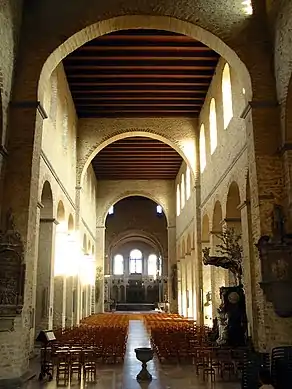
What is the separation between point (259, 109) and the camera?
37.5ft

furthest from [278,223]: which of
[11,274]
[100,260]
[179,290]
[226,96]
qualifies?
[100,260]

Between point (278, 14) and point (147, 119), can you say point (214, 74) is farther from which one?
point (278, 14)

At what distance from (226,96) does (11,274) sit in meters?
10.3

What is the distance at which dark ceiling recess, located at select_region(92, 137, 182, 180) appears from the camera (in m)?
26.7

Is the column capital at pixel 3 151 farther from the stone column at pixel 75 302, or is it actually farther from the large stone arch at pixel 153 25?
the stone column at pixel 75 302

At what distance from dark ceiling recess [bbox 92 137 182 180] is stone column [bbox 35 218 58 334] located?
1106 cm

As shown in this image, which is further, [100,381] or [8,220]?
[8,220]

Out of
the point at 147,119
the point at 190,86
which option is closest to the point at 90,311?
the point at 147,119

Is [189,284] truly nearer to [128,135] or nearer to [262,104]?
[128,135]

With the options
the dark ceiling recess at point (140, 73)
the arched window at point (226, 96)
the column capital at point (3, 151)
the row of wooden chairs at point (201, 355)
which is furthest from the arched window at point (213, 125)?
the column capital at point (3, 151)

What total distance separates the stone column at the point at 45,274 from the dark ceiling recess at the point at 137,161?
1106 cm

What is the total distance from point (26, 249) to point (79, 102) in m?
12.5

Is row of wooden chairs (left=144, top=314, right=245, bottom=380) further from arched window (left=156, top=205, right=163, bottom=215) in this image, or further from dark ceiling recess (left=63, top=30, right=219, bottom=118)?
arched window (left=156, top=205, right=163, bottom=215)

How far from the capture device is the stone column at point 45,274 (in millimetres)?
15373
